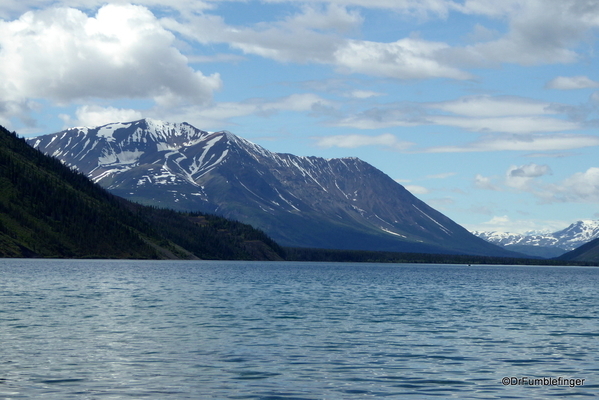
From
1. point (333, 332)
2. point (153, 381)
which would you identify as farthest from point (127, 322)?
point (153, 381)

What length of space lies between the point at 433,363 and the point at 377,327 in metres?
20.4

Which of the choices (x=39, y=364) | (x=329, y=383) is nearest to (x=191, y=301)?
(x=39, y=364)

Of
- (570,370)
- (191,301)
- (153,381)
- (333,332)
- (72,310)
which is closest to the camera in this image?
(153,381)

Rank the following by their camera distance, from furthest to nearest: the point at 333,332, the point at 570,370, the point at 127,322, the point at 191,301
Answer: the point at 191,301, the point at 127,322, the point at 333,332, the point at 570,370

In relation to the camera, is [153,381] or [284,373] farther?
[284,373]

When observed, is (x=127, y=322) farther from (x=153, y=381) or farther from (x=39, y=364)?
(x=153, y=381)

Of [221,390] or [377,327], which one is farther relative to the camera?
[377,327]

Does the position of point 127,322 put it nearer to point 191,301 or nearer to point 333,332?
point 333,332

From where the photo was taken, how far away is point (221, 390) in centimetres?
3173

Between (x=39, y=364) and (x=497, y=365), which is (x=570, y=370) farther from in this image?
(x=39, y=364)

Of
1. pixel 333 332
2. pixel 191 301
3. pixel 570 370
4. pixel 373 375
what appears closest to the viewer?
pixel 373 375

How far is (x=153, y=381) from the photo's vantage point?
33781 millimetres

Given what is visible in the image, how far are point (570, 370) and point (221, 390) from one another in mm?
20542

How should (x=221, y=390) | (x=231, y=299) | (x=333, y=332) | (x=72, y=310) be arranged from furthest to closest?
(x=231, y=299) → (x=72, y=310) → (x=333, y=332) → (x=221, y=390)
